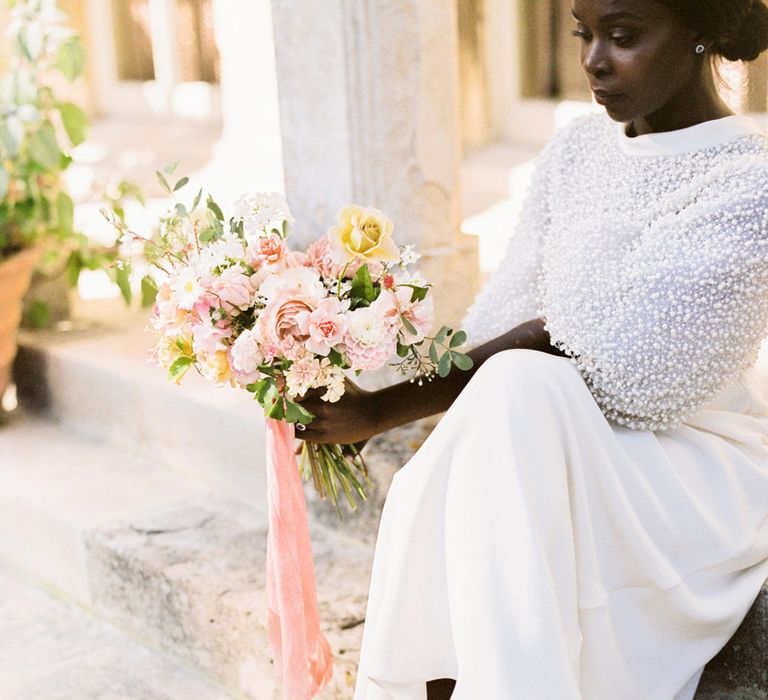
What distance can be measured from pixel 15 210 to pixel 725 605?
277 cm

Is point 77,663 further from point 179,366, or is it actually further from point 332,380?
point 332,380

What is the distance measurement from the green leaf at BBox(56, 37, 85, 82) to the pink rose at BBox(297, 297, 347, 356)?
2.12m

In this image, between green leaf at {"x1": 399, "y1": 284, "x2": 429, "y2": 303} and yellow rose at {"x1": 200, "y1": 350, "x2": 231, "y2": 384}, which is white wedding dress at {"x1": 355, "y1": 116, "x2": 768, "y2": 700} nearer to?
green leaf at {"x1": 399, "y1": 284, "x2": 429, "y2": 303}

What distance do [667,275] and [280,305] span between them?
2.20 ft

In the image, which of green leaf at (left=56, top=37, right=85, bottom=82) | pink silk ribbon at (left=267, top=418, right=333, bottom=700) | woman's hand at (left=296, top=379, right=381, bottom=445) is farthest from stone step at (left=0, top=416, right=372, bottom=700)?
green leaf at (left=56, top=37, right=85, bottom=82)

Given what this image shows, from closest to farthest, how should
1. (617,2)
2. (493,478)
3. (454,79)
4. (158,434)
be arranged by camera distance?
1. (493,478)
2. (617,2)
3. (454,79)
4. (158,434)

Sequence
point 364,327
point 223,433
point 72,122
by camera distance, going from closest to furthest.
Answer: point 364,327
point 223,433
point 72,122

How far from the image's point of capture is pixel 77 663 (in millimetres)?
3232

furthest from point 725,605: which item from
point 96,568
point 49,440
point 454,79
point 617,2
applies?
point 49,440

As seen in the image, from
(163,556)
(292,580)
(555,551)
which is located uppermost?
(555,551)

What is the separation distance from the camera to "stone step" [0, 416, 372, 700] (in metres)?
2.97

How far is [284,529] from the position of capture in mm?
2627

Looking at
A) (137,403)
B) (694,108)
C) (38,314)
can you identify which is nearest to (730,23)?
(694,108)

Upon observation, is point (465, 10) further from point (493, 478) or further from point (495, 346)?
point (493, 478)
